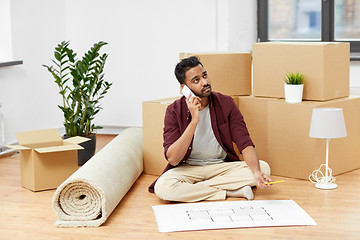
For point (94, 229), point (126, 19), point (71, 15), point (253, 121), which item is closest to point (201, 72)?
point (253, 121)

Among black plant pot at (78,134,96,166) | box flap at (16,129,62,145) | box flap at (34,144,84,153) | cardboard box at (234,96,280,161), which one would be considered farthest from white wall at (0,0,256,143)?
box flap at (34,144,84,153)

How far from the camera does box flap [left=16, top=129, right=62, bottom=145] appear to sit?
3.68 metres

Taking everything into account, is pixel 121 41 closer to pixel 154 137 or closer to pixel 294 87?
pixel 154 137

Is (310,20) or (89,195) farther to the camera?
(310,20)

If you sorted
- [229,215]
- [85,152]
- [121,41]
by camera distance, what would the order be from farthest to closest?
[121,41]
[85,152]
[229,215]

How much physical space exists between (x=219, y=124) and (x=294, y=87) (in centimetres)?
59

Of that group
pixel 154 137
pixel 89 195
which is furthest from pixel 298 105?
pixel 89 195

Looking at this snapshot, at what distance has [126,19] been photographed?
5.20m

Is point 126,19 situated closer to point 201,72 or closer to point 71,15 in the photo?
point 71,15

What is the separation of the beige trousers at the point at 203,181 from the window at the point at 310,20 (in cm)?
226

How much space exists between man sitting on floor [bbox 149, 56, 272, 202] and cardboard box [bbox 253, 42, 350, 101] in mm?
528

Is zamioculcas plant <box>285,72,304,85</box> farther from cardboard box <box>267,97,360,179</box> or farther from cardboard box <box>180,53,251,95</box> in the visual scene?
cardboard box <box>180,53,251,95</box>

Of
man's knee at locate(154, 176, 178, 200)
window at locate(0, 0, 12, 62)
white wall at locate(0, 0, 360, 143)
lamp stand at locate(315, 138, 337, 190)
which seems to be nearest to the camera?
man's knee at locate(154, 176, 178, 200)

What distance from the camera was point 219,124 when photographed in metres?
3.36
